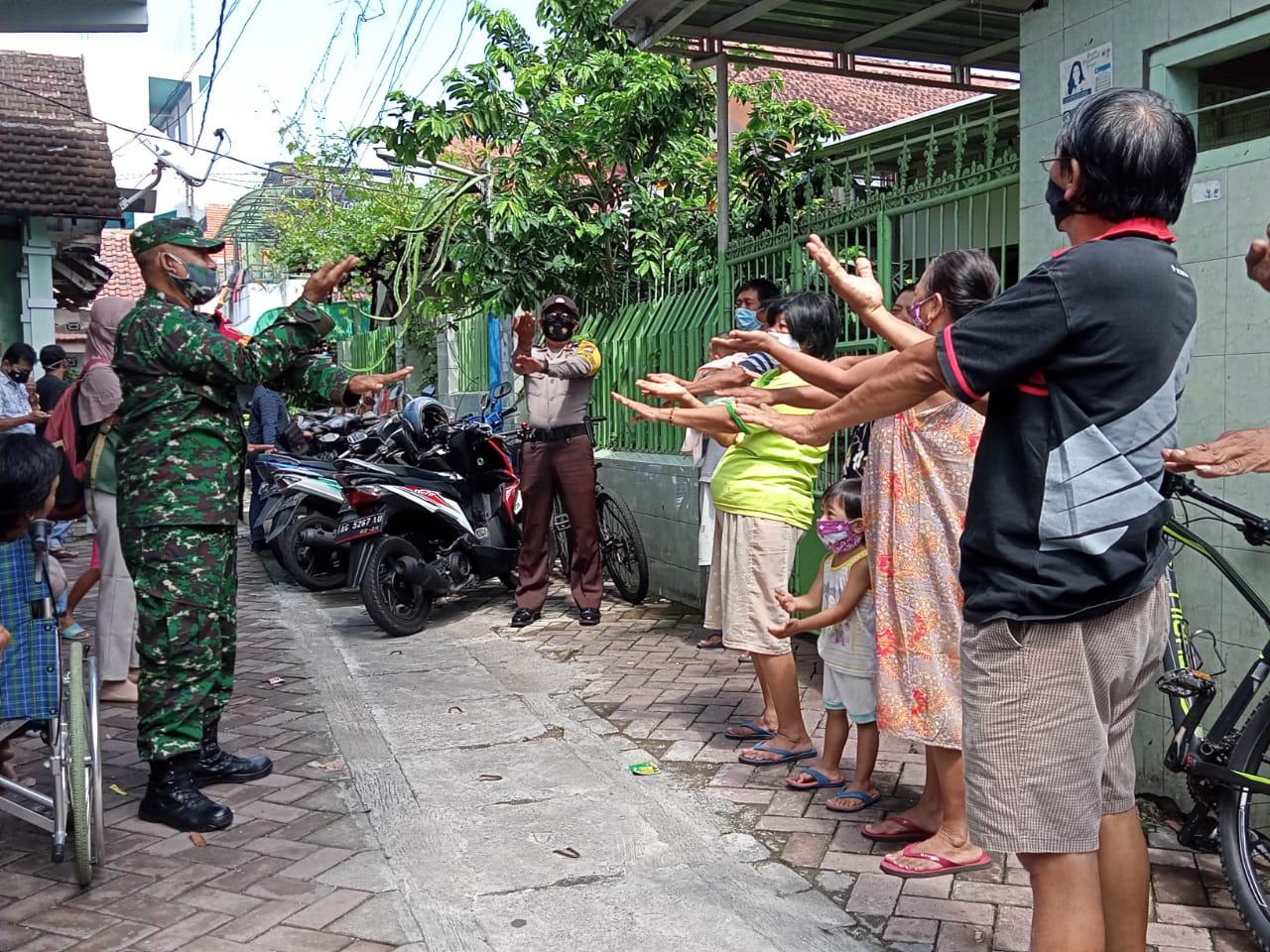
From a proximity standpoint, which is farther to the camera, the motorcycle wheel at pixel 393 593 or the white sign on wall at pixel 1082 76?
the motorcycle wheel at pixel 393 593

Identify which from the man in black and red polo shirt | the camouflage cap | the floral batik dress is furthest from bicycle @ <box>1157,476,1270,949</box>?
the camouflage cap

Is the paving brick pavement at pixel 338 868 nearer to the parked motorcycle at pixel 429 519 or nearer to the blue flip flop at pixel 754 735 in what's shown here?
the blue flip flop at pixel 754 735

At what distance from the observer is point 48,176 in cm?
1224

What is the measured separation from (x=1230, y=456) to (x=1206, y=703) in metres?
0.87

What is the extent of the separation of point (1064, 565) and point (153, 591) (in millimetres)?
2916

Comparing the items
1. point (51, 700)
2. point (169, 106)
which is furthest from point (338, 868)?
point (169, 106)

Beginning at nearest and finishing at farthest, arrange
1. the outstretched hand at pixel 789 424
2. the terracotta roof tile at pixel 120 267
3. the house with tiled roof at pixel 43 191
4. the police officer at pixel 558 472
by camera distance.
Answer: the outstretched hand at pixel 789 424 → the police officer at pixel 558 472 → the house with tiled roof at pixel 43 191 → the terracotta roof tile at pixel 120 267

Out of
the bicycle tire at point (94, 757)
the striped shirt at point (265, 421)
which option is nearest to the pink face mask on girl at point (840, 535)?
the bicycle tire at point (94, 757)

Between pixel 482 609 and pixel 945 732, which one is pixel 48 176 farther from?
pixel 945 732

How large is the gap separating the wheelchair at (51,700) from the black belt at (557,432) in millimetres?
3782

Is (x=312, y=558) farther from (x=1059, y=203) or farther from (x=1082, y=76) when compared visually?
(x=1059, y=203)

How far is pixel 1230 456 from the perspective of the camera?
8.52 feet

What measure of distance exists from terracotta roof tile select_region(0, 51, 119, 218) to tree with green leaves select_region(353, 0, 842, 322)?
17.2 ft

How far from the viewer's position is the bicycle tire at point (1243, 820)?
113 inches
